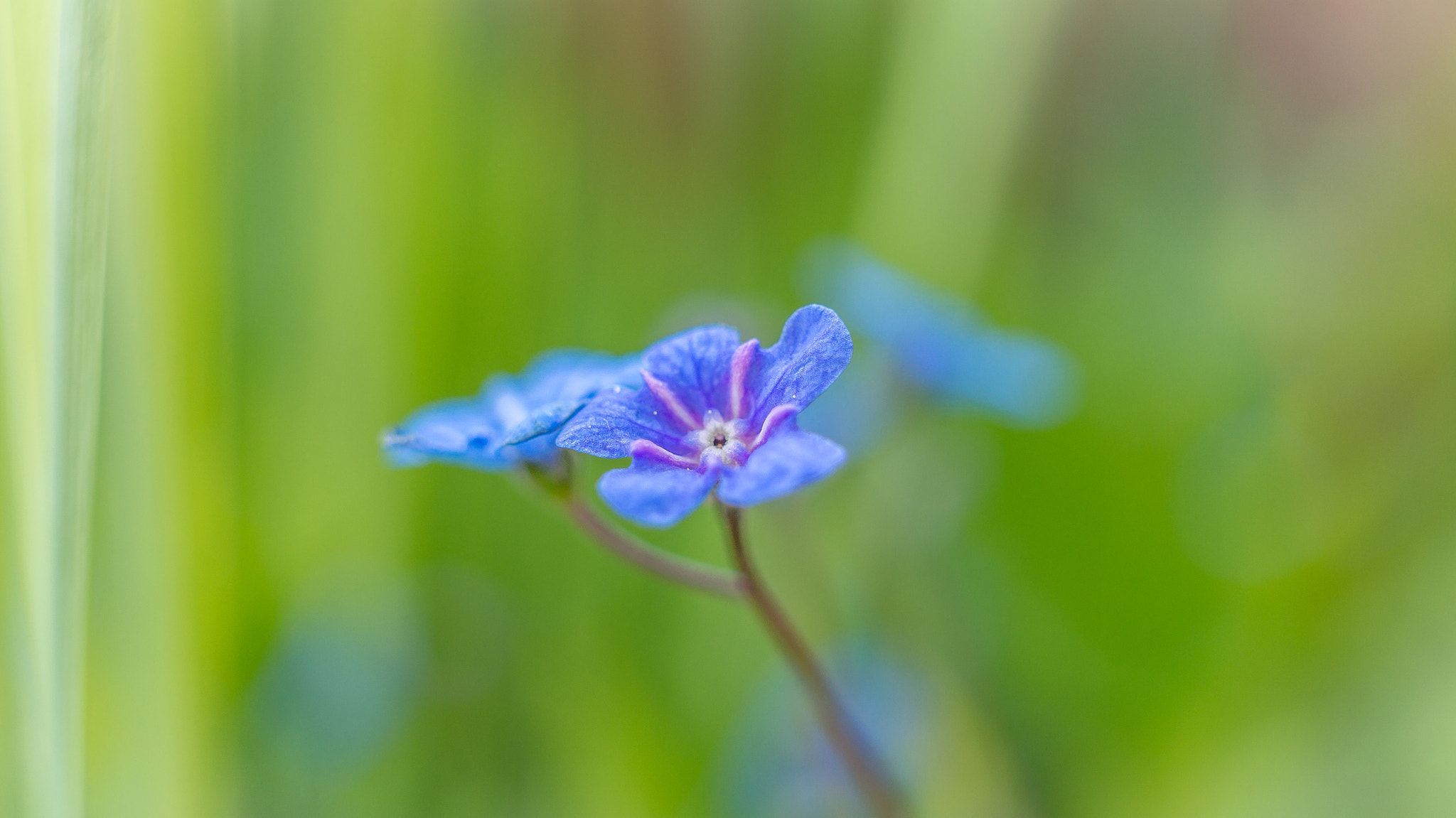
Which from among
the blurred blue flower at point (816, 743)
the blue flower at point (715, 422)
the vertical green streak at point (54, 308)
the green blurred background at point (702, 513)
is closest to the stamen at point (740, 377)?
the blue flower at point (715, 422)

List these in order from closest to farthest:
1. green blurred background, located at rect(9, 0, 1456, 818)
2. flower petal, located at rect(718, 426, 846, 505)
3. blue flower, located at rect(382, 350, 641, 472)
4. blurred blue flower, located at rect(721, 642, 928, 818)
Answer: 1. flower petal, located at rect(718, 426, 846, 505)
2. blue flower, located at rect(382, 350, 641, 472)
3. green blurred background, located at rect(9, 0, 1456, 818)
4. blurred blue flower, located at rect(721, 642, 928, 818)

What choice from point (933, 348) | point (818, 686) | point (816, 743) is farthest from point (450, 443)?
point (816, 743)

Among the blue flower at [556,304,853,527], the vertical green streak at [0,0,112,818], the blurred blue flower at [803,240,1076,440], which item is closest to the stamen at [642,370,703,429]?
the blue flower at [556,304,853,527]

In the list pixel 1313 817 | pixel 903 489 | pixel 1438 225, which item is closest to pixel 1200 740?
pixel 1313 817

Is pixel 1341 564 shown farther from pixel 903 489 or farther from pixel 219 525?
pixel 219 525

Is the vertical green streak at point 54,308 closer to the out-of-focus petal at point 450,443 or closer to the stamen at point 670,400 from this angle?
the out-of-focus petal at point 450,443

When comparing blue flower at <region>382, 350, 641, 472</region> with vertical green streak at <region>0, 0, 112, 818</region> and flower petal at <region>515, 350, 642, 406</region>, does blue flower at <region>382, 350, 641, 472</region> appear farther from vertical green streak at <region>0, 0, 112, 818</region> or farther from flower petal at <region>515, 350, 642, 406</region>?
vertical green streak at <region>0, 0, 112, 818</region>
